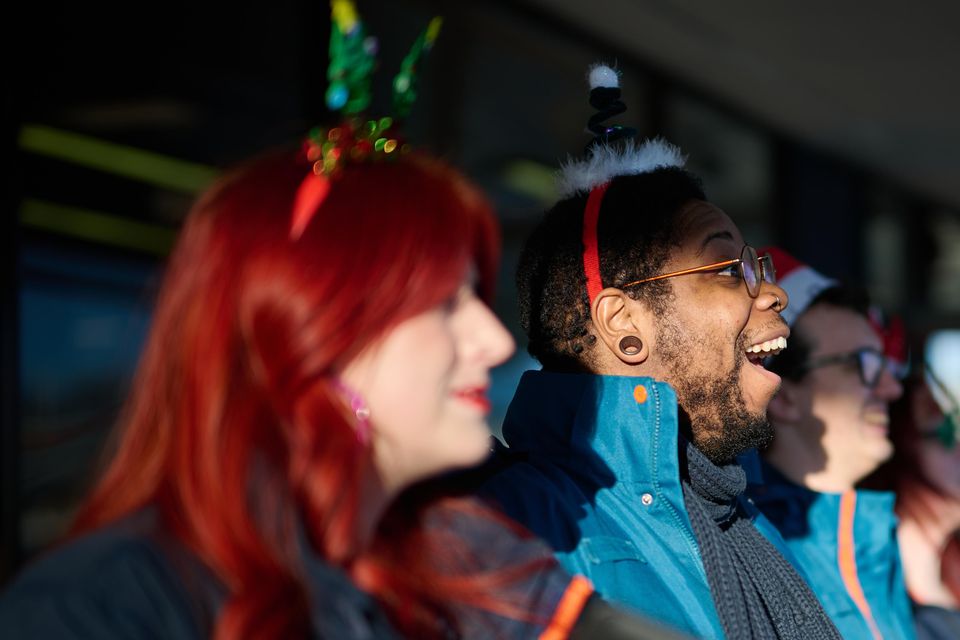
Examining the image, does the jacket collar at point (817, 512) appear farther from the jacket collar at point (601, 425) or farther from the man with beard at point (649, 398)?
the jacket collar at point (601, 425)

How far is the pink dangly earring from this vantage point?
1.18 meters

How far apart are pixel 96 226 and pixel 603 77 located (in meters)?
1.99

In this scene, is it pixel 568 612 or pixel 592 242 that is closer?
pixel 568 612

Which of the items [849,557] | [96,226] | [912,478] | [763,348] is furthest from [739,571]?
[96,226]

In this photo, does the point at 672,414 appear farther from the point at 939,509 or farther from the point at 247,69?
the point at 247,69

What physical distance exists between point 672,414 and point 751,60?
466cm

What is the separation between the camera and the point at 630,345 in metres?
2.00

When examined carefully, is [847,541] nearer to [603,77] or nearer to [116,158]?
[603,77]

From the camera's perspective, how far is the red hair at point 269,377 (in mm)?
1097

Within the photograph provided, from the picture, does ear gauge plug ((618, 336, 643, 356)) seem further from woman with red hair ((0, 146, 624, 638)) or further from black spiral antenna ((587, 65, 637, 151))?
woman with red hair ((0, 146, 624, 638))

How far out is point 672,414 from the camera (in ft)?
5.96

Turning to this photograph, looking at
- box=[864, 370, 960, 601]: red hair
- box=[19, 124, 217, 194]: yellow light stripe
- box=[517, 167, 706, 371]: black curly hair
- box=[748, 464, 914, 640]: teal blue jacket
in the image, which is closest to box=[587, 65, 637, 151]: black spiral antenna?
box=[517, 167, 706, 371]: black curly hair

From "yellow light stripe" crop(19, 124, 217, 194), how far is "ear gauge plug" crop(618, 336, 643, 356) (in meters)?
1.88

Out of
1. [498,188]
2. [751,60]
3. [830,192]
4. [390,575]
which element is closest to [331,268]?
[390,575]
